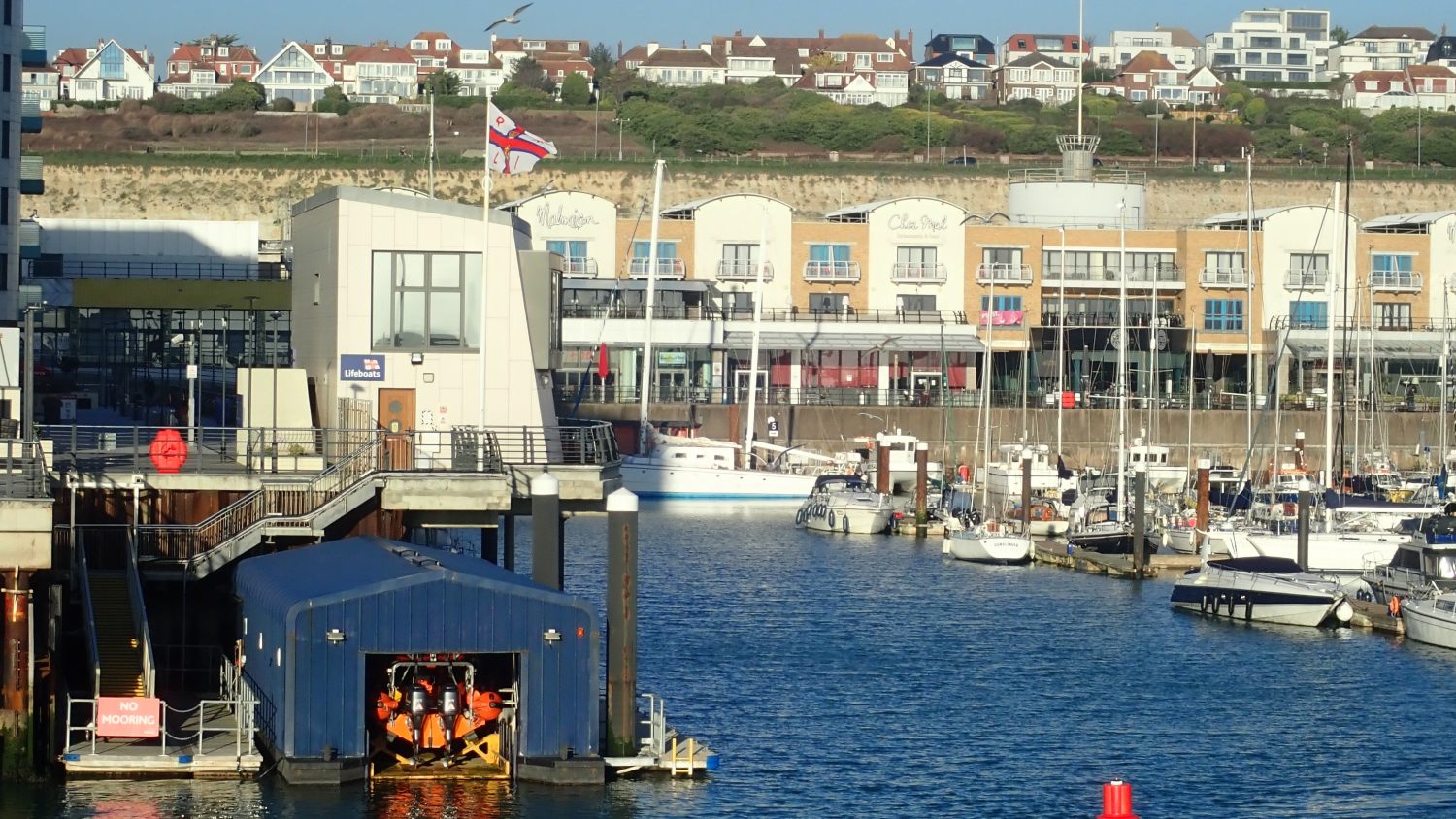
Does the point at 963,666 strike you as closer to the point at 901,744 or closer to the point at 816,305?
A: the point at 901,744

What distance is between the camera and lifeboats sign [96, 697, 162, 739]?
32.0 metres

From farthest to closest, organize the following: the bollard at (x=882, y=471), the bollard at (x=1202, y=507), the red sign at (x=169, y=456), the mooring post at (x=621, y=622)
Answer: the bollard at (x=882, y=471) → the bollard at (x=1202, y=507) → the red sign at (x=169, y=456) → the mooring post at (x=621, y=622)

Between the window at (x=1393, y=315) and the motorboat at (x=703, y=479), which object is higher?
the window at (x=1393, y=315)

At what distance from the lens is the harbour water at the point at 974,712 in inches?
1249

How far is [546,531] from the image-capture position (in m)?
34.3

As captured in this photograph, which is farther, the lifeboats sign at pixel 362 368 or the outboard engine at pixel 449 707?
the lifeboats sign at pixel 362 368

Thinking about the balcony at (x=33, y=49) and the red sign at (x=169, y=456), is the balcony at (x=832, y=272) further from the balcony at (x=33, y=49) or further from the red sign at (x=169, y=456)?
the red sign at (x=169, y=456)

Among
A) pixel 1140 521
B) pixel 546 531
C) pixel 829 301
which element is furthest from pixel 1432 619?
pixel 829 301

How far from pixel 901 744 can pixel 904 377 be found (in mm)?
76681

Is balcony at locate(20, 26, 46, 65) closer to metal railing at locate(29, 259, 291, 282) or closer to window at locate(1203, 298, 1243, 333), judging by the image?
metal railing at locate(29, 259, 291, 282)

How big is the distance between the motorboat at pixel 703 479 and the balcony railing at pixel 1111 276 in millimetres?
28139

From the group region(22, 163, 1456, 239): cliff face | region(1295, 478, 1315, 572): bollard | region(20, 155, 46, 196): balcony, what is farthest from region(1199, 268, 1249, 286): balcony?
region(20, 155, 46, 196): balcony

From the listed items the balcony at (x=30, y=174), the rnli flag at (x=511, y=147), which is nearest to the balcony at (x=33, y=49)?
the balcony at (x=30, y=174)

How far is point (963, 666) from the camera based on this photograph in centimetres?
4859
